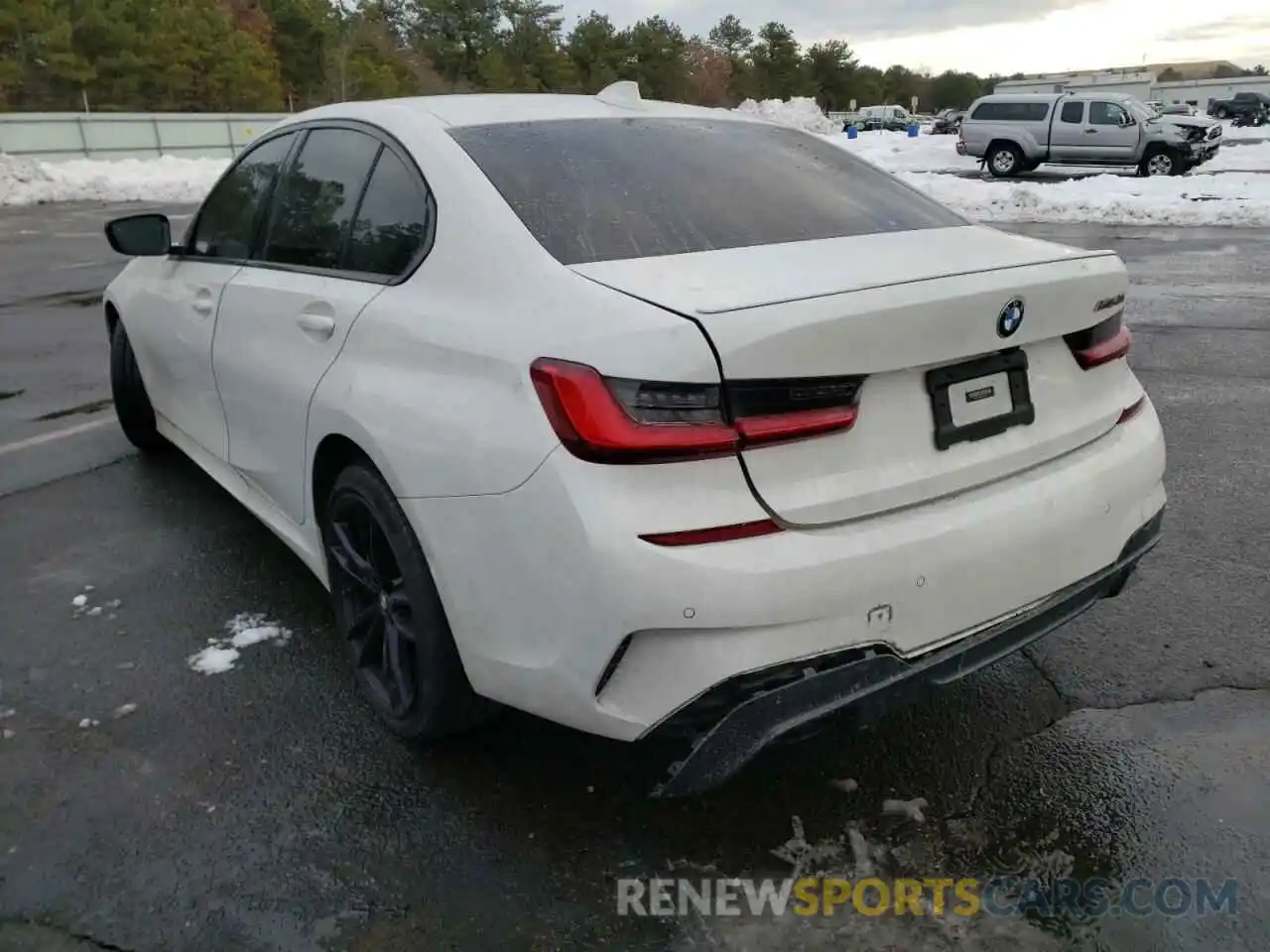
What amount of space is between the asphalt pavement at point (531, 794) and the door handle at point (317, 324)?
1.03 meters

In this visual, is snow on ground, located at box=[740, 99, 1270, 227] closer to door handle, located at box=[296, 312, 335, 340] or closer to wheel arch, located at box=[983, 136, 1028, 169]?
wheel arch, located at box=[983, 136, 1028, 169]

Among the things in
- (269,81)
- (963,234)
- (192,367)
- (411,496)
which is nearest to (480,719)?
(411,496)

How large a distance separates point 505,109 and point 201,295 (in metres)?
1.45

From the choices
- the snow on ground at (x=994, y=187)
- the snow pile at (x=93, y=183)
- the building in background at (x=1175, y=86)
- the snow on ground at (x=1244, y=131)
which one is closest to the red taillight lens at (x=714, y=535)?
the snow on ground at (x=994, y=187)

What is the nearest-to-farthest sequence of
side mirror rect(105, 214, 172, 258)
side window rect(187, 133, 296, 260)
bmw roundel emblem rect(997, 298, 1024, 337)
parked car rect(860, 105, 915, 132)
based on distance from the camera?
1. bmw roundel emblem rect(997, 298, 1024, 337)
2. side window rect(187, 133, 296, 260)
3. side mirror rect(105, 214, 172, 258)
4. parked car rect(860, 105, 915, 132)

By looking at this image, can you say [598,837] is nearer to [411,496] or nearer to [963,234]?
[411,496]

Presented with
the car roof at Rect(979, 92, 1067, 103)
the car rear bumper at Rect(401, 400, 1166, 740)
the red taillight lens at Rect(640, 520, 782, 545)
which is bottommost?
the car rear bumper at Rect(401, 400, 1166, 740)

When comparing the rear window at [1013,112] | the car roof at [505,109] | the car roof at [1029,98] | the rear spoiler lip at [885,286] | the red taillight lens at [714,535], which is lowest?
the red taillight lens at [714,535]

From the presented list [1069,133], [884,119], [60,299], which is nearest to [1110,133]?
[1069,133]

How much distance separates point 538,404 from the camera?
205cm

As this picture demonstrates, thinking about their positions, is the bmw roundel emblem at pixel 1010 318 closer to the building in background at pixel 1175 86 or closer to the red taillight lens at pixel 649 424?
the red taillight lens at pixel 649 424

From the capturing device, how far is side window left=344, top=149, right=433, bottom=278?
2641 millimetres

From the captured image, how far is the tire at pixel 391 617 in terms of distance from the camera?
8.01 feet

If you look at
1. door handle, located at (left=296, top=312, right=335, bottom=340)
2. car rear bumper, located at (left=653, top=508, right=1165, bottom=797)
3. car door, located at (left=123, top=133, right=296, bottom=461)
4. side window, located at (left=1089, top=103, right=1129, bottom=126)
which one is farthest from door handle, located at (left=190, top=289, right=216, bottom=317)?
side window, located at (left=1089, top=103, right=1129, bottom=126)
